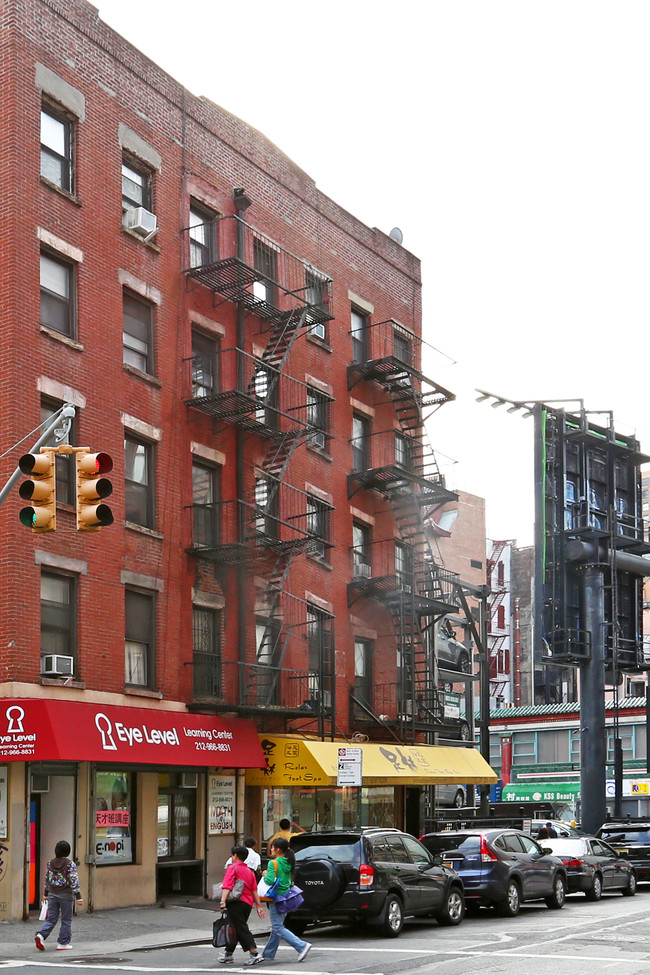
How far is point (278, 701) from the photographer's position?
3034 cm

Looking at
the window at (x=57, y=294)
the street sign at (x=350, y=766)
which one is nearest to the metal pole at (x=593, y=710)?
the street sign at (x=350, y=766)

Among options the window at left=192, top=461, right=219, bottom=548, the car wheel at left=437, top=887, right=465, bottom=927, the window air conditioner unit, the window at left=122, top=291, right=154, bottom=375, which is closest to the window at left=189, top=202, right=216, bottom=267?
the window at left=122, top=291, right=154, bottom=375

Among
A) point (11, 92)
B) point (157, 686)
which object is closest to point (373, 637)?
point (157, 686)

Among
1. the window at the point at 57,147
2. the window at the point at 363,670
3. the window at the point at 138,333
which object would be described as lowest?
the window at the point at 363,670

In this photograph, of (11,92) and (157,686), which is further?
(157,686)

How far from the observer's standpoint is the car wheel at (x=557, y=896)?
25.8 metres

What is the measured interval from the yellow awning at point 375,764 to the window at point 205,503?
4.75 metres

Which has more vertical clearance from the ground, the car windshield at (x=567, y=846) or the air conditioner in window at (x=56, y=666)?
the air conditioner in window at (x=56, y=666)

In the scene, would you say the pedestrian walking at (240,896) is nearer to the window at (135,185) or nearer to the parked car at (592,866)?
the parked car at (592,866)

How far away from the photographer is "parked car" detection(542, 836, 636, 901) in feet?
91.1

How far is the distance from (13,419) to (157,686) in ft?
21.5

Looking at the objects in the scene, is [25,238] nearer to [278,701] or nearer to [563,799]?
[278,701]

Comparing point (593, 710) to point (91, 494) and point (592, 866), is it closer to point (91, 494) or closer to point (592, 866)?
point (592, 866)

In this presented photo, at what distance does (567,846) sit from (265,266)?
618 inches
